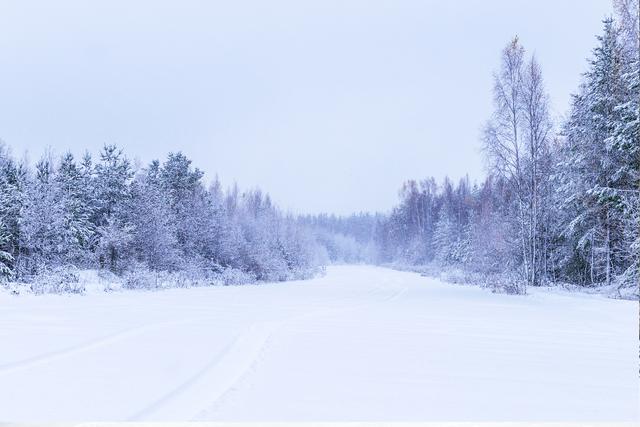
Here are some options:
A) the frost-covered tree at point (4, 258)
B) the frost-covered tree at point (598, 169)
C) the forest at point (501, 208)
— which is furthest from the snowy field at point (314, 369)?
the frost-covered tree at point (4, 258)

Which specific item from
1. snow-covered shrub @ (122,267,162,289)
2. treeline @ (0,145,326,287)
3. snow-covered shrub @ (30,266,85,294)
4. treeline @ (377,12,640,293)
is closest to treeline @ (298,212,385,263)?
treeline @ (0,145,326,287)

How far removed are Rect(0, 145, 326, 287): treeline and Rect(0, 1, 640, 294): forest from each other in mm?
55

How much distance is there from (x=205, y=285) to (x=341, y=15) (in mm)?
16347

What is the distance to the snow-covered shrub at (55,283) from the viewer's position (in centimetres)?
1315

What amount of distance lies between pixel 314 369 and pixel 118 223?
17881mm

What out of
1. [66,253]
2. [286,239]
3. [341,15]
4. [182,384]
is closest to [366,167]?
[341,15]

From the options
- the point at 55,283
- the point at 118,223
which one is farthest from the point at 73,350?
the point at 118,223

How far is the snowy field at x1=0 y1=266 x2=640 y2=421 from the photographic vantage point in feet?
9.78

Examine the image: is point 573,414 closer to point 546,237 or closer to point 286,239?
point 546,237

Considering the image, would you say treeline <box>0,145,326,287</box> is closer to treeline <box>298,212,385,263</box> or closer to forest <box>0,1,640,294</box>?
forest <box>0,1,640,294</box>

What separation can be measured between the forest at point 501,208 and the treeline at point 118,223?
5cm

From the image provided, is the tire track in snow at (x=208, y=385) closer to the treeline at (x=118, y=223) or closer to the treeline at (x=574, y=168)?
the treeline at (x=574, y=168)

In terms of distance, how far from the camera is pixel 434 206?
132 ft

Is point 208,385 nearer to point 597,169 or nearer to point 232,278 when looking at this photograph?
point 597,169
